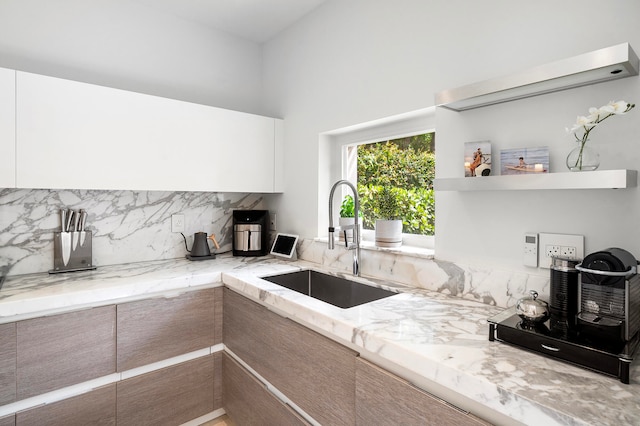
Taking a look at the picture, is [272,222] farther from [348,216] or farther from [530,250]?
[530,250]

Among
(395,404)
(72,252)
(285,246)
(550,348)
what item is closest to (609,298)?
(550,348)

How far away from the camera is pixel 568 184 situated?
109cm

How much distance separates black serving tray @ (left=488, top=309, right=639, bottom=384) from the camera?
832 mm

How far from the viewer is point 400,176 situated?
2.04 meters

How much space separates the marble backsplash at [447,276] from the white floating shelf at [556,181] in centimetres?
36

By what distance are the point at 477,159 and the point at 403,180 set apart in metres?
0.61

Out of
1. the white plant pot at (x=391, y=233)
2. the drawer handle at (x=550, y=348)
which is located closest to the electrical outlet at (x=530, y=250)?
the drawer handle at (x=550, y=348)

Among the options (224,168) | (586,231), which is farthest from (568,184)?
(224,168)

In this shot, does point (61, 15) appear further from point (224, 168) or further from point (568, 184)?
point (568, 184)

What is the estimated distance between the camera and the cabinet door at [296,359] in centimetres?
123

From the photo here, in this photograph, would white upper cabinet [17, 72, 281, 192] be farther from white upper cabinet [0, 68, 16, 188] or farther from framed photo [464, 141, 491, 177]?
framed photo [464, 141, 491, 177]

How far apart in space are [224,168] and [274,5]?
111 centimetres

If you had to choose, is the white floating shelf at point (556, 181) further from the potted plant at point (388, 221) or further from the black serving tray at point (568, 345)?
the potted plant at point (388, 221)

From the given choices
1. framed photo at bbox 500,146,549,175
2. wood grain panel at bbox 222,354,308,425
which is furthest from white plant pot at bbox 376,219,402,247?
wood grain panel at bbox 222,354,308,425
